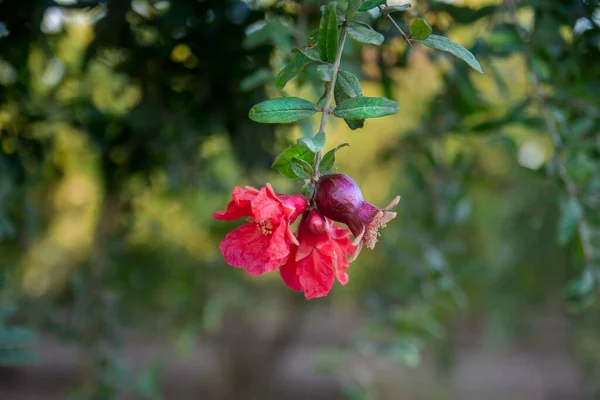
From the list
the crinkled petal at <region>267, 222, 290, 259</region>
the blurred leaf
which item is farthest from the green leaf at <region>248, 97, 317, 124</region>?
the blurred leaf

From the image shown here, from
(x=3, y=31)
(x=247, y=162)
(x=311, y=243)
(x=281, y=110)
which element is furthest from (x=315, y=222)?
(x=3, y=31)

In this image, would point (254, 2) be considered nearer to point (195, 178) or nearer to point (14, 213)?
point (195, 178)

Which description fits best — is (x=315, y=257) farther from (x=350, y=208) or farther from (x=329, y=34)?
(x=329, y=34)

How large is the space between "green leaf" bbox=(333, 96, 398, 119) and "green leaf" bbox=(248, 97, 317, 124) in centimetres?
4

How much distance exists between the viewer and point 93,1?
117 centimetres

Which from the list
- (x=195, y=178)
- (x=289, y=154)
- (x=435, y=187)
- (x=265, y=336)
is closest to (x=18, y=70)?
(x=195, y=178)

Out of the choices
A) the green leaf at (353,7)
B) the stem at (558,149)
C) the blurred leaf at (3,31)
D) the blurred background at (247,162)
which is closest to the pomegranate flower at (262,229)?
→ the green leaf at (353,7)

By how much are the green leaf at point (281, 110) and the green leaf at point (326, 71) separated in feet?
0.11

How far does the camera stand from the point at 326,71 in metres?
0.65

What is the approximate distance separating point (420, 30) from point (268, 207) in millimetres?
261

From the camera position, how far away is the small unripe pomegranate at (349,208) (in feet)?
2.00

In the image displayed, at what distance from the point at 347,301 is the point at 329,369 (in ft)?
7.99

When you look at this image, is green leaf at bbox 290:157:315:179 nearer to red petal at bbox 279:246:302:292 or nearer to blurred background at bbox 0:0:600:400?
red petal at bbox 279:246:302:292

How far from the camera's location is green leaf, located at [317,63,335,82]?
0.64m
